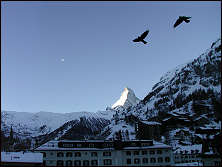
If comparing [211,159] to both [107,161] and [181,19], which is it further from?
[181,19]

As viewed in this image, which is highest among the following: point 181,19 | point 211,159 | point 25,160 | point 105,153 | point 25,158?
point 181,19

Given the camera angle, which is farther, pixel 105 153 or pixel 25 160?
pixel 25 160

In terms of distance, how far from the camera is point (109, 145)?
76.0 meters

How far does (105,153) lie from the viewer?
2899 inches

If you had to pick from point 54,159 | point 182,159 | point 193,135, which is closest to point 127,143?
point 54,159

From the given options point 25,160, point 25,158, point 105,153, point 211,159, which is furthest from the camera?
point 25,158

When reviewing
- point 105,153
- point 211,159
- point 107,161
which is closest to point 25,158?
point 105,153

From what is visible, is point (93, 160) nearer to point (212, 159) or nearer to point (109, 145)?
point (109, 145)

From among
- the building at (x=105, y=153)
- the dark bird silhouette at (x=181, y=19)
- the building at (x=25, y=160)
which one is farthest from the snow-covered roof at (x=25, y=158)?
the dark bird silhouette at (x=181, y=19)

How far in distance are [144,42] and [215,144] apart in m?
58.7

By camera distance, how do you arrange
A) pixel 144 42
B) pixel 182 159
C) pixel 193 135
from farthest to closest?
pixel 193 135, pixel 182 159, pixel 144 42

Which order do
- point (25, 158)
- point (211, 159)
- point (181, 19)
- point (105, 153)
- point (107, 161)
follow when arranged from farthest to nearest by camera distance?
1. point (25, 158)
2. point (105, 153)
3. point (107, 161)
4. point (211, 159)
5. point (181, 19)

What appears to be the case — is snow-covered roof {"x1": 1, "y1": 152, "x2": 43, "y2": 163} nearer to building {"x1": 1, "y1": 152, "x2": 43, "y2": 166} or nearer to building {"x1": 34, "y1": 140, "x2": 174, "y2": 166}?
building {"x1": 1, "y1": 152, "x2": 43, "y2": 166}

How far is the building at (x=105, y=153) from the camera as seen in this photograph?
7106 cm
